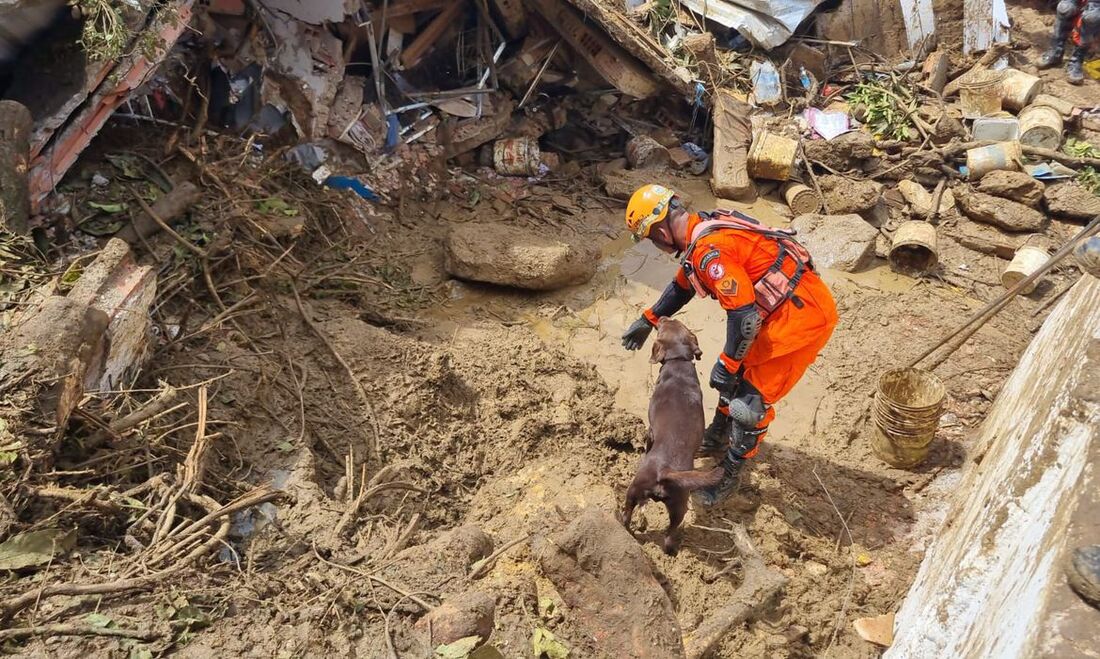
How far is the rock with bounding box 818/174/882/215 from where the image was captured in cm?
759

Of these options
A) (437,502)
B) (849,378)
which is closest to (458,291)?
(437,502)

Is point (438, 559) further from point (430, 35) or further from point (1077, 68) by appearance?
point (1077, 68)

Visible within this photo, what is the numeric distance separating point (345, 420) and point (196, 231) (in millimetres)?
1763

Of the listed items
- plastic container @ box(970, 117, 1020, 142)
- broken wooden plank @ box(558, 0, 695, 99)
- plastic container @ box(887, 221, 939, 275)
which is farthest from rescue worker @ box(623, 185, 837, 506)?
plastic container @ box(970, 117, 1020, 142)

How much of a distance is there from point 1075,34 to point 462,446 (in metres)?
10.2

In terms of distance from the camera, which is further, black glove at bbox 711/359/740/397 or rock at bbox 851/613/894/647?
black glove at bbox 711/359/740/397

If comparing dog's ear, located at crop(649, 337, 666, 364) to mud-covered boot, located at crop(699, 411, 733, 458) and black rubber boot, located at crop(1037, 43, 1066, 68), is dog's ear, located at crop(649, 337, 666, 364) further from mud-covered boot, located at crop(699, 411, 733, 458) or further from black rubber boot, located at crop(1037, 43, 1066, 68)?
black rubber boot, located at crop(1037, 43, 1066, 68)

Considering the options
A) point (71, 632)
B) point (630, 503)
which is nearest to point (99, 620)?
point (71, 632)

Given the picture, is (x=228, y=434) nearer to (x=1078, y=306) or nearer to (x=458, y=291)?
(x=458, y=291)

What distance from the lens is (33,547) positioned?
2789 millimetres

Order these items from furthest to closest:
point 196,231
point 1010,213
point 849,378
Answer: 1. point 1010,213
2. point 849,378
3. point 196,231

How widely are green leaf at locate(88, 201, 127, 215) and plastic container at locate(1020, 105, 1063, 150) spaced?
29.9 feet

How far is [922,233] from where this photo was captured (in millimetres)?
6953


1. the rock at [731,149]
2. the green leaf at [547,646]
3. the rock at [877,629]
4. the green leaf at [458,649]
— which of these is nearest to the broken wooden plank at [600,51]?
the rock at [731,149]
